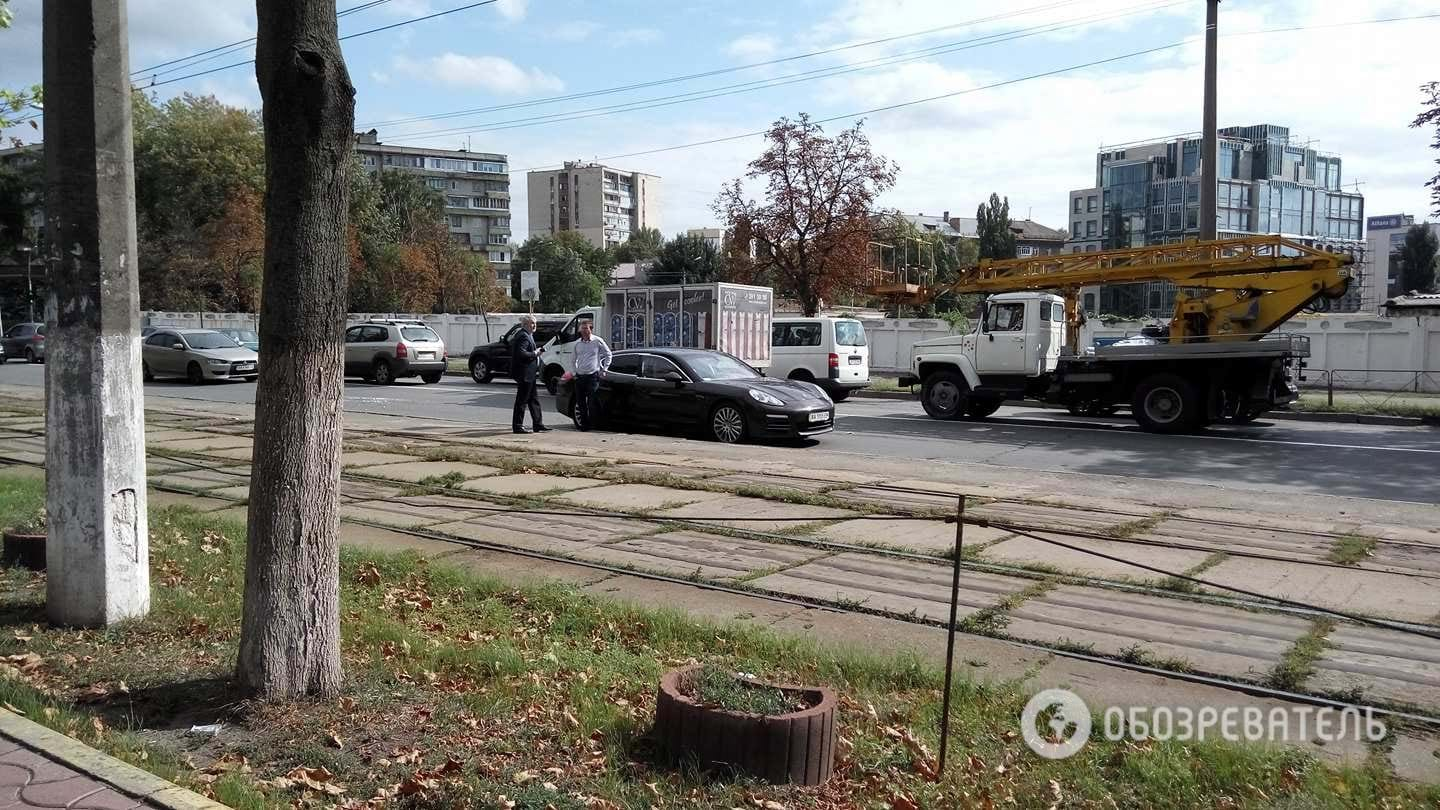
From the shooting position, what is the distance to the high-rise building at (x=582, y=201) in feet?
490

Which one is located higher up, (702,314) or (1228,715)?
(702,314)

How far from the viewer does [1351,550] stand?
25.8 ft

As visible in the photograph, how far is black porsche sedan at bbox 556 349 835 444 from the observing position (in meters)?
15.2

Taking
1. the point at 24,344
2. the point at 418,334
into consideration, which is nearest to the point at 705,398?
the point at 418,334

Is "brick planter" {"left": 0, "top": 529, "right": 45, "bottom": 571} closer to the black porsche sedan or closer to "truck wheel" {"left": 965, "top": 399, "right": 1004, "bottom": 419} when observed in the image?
the black porsche sedan

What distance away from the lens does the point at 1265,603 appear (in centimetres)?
620

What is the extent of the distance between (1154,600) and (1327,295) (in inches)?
556

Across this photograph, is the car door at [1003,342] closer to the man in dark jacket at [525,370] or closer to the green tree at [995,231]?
the man in dark jacket at [525,370]

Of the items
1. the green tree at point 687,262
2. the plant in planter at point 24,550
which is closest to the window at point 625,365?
the plant in planter at point 24,550

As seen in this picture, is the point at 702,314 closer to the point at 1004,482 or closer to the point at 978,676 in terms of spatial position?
the point at 1004,482

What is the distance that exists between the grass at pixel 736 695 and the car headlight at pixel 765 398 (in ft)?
36.3

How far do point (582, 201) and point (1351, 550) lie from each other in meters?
148

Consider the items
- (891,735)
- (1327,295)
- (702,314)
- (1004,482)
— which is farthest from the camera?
(702,314)

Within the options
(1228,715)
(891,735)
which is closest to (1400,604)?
(1228,715)
